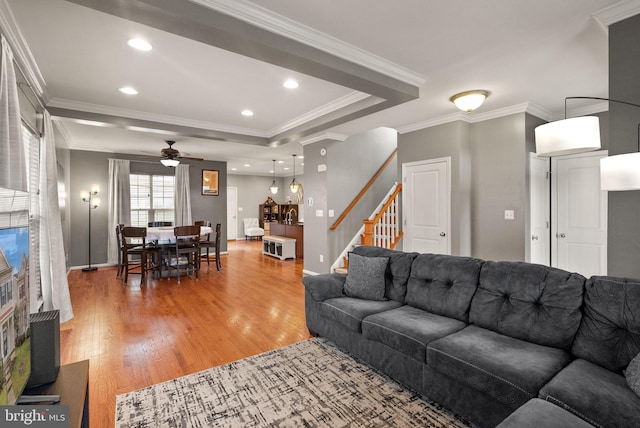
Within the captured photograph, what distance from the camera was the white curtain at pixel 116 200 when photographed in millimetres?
7223

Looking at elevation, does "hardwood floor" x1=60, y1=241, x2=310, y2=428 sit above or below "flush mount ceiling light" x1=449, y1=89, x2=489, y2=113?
below

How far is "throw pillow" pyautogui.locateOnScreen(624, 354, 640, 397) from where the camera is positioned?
147cm

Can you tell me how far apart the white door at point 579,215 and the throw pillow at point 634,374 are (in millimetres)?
3516

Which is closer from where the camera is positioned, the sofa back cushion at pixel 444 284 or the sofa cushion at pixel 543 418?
the sofa cushion at pixel 543 418

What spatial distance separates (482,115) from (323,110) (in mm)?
2271

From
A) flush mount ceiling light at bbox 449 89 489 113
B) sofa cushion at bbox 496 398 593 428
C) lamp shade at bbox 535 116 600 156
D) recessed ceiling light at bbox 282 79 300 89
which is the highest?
recessed ceiling light at bbox 282 79 300 89

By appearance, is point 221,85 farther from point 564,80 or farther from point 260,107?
point 564,80

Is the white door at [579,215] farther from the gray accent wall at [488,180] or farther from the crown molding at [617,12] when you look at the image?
the crown molding at [617,12]

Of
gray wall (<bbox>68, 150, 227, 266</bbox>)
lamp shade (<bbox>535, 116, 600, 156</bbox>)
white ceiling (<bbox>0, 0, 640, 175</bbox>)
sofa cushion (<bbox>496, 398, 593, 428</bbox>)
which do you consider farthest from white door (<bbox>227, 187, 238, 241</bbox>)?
sofa cushion (<bbox>496, 398, 593, 428</bbox>)

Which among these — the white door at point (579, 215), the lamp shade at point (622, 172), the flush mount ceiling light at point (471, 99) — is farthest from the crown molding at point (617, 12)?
the white door at point (579, 215)

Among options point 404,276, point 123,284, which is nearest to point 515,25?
point 404,276

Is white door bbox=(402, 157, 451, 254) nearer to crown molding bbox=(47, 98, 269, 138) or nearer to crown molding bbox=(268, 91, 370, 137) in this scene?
crown molding bbox=(268, 91, 370, 137)

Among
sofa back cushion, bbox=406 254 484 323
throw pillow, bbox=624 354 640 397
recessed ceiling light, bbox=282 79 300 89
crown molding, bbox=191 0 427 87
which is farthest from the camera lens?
recessed ceiling light, bbox=282 79 300 89

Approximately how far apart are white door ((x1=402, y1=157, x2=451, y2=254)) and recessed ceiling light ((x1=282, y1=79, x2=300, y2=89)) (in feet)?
8.09
